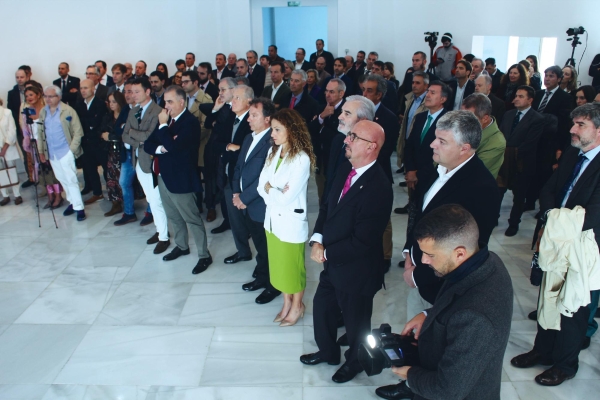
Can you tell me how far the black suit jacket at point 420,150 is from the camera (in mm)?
4078

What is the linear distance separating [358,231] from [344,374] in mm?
981

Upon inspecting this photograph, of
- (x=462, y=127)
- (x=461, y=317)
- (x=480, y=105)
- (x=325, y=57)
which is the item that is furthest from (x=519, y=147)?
(x=325, y=57)

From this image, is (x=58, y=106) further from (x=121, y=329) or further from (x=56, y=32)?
(x=56, y=32)

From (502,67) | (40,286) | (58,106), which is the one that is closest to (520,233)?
(40,286)

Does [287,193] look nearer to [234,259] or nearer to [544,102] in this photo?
[234,259]

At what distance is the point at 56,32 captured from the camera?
1002 centimetres

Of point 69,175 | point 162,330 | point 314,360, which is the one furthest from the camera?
point 69,175

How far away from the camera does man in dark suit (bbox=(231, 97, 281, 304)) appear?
3.87 m

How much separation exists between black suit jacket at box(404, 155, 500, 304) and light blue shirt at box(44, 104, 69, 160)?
15.4 feet

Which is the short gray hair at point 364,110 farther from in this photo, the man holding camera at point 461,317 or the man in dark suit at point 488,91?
the man in dark suit at point 488,91

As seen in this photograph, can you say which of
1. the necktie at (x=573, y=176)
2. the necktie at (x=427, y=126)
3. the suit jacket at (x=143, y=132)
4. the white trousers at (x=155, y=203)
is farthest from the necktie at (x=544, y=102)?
the white trousers at (x=155, y=203)

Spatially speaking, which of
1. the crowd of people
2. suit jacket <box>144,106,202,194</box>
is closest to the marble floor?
the crowd of people

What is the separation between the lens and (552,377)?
3.05 metres

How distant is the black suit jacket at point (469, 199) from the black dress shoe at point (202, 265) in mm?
2535
